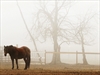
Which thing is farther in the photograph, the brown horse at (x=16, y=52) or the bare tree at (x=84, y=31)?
the bare tree at (x=84, y=31)

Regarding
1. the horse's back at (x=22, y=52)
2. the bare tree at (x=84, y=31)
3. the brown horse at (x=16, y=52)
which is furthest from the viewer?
the bare tree at (x=84, y=31)

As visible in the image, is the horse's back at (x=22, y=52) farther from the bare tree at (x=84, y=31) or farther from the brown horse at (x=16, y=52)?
the bare tree at (x=84, y=31)


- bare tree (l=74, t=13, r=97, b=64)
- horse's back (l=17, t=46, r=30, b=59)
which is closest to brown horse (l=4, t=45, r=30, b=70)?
horse's back (l=17, t=46, r=30, b=59)

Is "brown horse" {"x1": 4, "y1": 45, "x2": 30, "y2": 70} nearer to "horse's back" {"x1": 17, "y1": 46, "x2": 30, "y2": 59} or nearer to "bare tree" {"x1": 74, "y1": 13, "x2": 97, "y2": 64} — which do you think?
"horse's back" {"x1": 17, "y1": 46, "x2": 30, "y2": 59}

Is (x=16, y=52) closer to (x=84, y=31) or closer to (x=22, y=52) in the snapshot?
(x=22, y=52)

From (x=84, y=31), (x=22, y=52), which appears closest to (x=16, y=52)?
(x=22, y=52)

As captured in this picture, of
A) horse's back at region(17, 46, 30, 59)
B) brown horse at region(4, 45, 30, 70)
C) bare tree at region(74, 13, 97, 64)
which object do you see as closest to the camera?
brown horse at region(4, 45, 30, 70)

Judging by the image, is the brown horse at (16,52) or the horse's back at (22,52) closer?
the brown horse at (16,52)

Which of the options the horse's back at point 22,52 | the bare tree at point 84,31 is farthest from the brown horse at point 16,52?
the bare tree at point 84,31

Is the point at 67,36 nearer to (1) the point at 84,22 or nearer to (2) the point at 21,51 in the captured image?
(1) the point at 84,22

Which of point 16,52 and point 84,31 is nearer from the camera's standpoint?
point 16,52

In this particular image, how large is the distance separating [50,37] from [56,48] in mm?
1663

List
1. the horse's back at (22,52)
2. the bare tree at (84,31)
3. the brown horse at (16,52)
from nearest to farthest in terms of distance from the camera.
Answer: the brown horse at (16,52), the horse's back at (22,52), the bare tree at (84,31)

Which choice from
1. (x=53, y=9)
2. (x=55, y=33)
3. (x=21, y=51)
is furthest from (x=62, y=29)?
(x=21, y=51)
